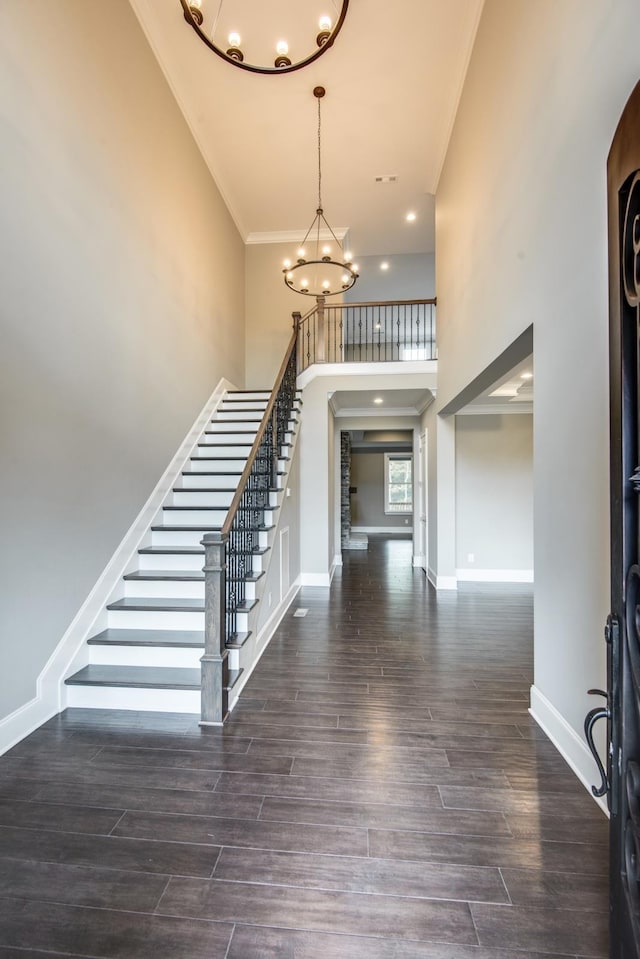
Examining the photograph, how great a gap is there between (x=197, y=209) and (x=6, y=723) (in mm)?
5809

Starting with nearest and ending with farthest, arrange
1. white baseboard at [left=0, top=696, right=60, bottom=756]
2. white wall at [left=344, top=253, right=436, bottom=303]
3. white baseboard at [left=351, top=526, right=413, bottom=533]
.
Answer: white baseboard at [left=0, top=696, right=60, bottom=756] < white wall at [left=344, top=253, right=436, bottom=303] < white baseboard at [left=351, top=526, right=413, bottom=533]

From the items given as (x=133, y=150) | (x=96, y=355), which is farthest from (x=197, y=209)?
(x=96, y=355)

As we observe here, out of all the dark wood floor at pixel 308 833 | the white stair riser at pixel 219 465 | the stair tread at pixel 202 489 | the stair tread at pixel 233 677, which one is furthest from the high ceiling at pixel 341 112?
the dark wood floor at pixel 308 833

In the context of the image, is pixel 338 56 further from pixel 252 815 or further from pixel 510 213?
pixel 252 815

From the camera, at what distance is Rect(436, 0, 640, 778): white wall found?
2.03 meters

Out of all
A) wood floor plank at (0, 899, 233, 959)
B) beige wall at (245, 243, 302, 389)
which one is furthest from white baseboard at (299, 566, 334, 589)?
wood floor plank at (0, 899, 233, 959)

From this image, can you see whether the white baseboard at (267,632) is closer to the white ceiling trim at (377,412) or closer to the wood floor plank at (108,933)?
the wood floor plank at (108,933)

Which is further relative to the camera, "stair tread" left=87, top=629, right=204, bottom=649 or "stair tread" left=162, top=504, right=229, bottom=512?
"stair tread" left=162, top=504, right=229, bottom=512

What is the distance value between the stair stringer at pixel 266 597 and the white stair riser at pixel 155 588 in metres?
0.57

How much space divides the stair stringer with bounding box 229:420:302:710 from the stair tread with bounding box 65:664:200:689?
30 cm

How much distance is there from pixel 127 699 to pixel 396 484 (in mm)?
11901

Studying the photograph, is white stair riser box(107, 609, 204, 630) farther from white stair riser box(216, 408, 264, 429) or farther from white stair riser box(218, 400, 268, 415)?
white stair riser box(218, 400, 268, 415)

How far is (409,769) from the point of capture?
2.27 meters

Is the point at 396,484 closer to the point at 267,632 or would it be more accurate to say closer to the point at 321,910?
the point at 267,632
